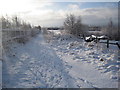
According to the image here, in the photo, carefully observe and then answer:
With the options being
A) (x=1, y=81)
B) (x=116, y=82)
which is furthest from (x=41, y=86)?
(x=116, y=82)

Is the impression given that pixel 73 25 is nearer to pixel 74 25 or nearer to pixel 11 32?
pixel 74 25

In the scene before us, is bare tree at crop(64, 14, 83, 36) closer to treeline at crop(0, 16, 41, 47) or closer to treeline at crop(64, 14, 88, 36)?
treeline at crop(64, 14, 88, 36)

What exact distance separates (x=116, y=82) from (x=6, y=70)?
4.80m

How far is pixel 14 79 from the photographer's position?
447cm

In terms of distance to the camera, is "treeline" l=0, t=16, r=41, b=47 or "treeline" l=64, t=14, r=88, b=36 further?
"treeline" l=64, t=14, r=88, b=36

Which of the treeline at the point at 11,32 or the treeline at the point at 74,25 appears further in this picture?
the treeline at the point at 74,25

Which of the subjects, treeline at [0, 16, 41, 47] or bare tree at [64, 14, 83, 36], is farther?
bare tree at [64, 14, 83, 36]

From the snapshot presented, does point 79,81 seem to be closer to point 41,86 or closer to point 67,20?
point 41,86

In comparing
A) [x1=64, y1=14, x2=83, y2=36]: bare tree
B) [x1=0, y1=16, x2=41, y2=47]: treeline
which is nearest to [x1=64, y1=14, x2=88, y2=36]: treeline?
[x1=64, y1=14, x2=83, y2=36]: bare tree

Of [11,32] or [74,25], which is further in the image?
[74,25]

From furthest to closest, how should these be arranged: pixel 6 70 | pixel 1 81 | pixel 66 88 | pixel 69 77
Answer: pixel 6 70
pixel 69 77
pixel 1 81
pixel 66 88

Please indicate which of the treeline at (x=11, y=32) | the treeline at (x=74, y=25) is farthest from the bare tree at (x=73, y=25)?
Result: the treeline at (x=11, y=32)

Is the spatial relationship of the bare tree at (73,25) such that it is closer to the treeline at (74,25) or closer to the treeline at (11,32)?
the treeline at (74,25)

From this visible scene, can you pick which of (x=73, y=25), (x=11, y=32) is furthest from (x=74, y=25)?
(x=11, y=32)
